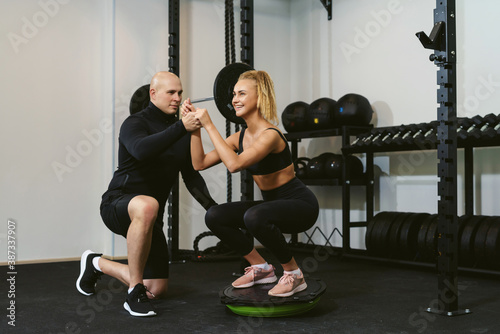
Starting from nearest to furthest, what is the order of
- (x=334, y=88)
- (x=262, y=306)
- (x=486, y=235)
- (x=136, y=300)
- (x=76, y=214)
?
(x=262, y=306) < (x=136, y=300) < (x=486, y=235) < (x=76, y=214) < (x=334, y=88)

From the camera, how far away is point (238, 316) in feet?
8.70

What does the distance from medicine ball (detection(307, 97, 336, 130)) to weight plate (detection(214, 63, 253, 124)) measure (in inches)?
59.2

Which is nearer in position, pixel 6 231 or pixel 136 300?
pixel 136 300

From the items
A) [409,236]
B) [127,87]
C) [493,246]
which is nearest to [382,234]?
[409,236]

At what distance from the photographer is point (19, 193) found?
4.58 metres

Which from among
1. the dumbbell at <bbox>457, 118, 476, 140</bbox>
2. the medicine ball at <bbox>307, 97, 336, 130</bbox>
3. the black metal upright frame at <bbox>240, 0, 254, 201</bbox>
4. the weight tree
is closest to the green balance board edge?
the weight tree

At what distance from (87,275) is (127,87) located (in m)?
2.30

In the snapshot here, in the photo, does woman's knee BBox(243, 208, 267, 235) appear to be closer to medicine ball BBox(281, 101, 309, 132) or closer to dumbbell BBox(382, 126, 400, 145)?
dumbbell BBox(382, 126, 400, 145)

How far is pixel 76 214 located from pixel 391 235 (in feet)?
9.26

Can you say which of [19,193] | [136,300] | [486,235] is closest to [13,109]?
[19,193]

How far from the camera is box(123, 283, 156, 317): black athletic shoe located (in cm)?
263

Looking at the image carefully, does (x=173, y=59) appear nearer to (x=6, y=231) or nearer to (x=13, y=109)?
(x=13, y=109)

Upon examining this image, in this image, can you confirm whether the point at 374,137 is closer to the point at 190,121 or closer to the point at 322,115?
the point at 322,115

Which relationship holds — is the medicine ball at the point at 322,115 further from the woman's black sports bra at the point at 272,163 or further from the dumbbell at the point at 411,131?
the woman's black sports bra at the point at 272,163
